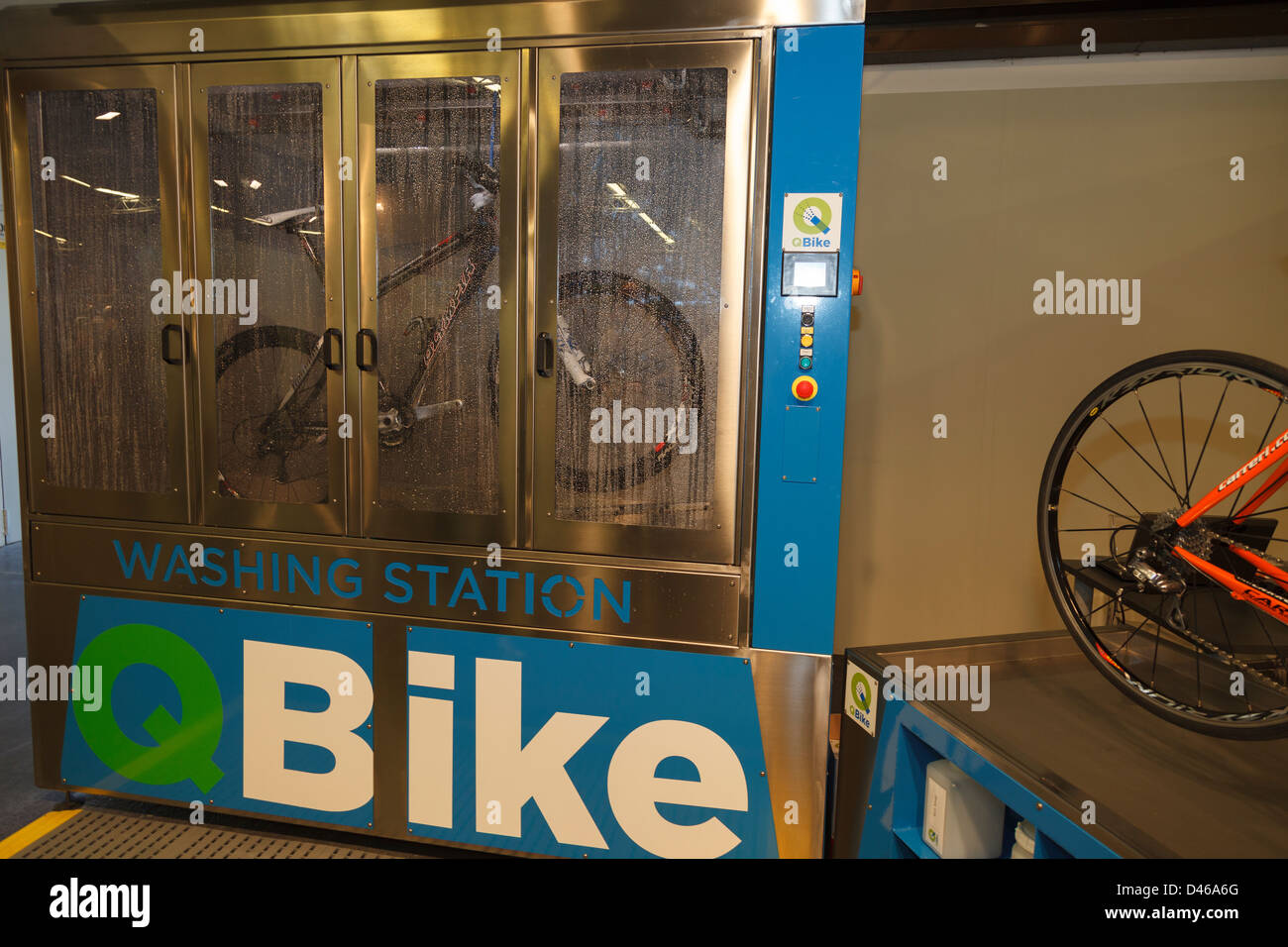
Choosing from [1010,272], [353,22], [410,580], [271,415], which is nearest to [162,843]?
[410,580]

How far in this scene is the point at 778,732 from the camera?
208cm

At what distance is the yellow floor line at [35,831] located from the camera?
90.0 inches

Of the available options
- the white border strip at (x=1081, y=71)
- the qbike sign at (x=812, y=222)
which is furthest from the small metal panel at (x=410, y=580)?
the white border strip at (x=1081, y=71)

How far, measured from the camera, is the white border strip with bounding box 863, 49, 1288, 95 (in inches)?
116

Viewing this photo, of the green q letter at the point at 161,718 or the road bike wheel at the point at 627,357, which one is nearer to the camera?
the road bike wheel at the point at 627,357

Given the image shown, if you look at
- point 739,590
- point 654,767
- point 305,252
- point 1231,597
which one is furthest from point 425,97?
point 1231,597

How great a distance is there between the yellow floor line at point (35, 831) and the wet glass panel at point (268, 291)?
1.22 m

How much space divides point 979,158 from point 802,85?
158 cm

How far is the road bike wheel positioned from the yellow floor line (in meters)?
1.99

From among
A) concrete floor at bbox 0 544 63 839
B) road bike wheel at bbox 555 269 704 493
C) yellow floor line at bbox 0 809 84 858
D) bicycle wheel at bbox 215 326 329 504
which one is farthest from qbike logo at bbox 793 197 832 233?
concrete floor at bbox 0 544 63 839

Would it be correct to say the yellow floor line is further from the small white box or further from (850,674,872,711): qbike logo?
the small white box

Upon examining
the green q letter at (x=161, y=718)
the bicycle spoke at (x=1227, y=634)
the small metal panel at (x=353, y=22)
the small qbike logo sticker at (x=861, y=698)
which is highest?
the small metal panel at (x=353, y=22)

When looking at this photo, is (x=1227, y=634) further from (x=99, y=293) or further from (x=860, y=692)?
(x=99, y=293)

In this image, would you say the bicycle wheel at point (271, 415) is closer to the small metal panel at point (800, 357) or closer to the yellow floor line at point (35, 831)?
the yellow floor line at point (35, 831)
